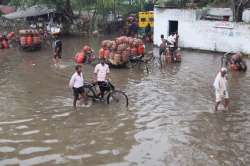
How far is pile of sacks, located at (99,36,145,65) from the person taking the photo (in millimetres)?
22109

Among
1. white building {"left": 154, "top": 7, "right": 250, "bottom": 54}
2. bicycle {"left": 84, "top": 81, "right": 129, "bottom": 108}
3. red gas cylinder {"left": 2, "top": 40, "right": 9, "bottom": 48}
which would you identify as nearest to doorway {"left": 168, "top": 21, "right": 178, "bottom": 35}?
white building {"left": 154, "top": 7, "right": 250, "bottom": 54}

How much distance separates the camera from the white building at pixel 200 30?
2661cm

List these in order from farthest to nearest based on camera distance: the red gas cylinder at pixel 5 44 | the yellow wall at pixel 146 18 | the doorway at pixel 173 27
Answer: the yellow wall at pixel 146 18
the doorway at pixel 173 27
the red gas cylinder at pixel 5 44

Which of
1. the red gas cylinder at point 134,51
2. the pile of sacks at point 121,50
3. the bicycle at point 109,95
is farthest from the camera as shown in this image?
the red gas cylinder at point 134,51

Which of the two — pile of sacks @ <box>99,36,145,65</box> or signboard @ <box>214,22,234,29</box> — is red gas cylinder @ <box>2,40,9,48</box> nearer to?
pile of sacks @ <box>99,36,145,65</box>

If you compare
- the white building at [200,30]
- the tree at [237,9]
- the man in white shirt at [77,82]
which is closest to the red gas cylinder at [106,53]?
the man in white shirt at [77,82]

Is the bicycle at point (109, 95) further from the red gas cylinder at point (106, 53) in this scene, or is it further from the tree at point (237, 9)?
the tree at point (237, 9)

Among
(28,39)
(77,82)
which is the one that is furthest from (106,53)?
(77,82)

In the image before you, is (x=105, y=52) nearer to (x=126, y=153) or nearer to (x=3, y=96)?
(x=3, y=96)

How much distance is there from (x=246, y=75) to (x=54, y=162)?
41.7 feet

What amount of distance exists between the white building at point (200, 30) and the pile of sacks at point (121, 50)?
665 centimetres

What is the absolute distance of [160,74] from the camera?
21.1 metres

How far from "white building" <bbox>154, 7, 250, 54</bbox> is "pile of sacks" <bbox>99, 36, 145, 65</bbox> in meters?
6.65

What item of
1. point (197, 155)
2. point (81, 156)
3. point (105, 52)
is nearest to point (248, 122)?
point (197, 155)
